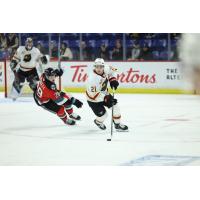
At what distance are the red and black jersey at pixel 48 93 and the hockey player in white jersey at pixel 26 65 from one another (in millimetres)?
52

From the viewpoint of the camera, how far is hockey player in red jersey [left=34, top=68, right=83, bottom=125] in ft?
23.8

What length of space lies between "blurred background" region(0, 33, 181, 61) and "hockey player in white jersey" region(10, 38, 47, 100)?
56 millimetres

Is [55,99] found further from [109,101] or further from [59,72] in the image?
[109,101]

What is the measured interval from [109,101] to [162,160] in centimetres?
66

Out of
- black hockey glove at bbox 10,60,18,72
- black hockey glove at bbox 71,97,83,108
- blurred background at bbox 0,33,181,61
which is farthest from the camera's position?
black hockey glove at bbox 10,60,18,72

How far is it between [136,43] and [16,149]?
4.09 ft

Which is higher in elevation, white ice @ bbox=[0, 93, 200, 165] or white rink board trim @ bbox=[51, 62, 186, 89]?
white rink board trim @ bbox=[51, 62, 186, 89]

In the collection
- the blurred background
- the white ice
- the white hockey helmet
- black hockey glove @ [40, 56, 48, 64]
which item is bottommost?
the white ice

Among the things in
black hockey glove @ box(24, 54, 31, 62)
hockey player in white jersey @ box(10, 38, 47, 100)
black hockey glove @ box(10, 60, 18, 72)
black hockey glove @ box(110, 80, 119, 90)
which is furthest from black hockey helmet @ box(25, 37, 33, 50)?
black hockey glove @ box(110, 80, 119, 90)

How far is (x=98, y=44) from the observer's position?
707cm

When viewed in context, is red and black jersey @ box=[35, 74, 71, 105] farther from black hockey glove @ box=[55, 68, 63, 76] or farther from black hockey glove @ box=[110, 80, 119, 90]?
black hockey glove @ box=[110, 80, 119, 90]

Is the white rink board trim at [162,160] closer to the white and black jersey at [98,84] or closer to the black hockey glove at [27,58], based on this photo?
the white and black jersey at [98,84]
